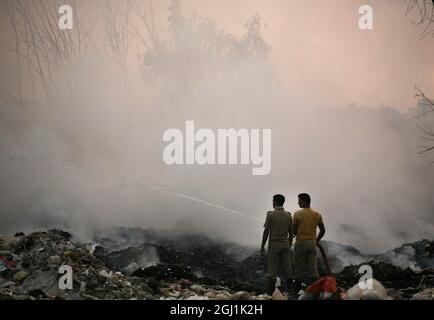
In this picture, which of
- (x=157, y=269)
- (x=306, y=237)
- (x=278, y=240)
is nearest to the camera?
(x=306, y=237)

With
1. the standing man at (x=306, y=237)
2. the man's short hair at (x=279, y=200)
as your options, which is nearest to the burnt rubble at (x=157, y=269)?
the standing man at (x=306, y=237)

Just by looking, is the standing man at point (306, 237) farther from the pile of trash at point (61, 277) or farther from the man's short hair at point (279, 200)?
the pile of trash at point (61, 277)

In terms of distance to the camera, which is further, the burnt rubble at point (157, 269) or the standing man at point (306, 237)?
the burnt rubble at point (157, 269)

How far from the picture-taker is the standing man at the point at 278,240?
671 cm

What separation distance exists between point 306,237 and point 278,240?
0.43m

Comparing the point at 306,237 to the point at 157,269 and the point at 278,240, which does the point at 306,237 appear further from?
the point at 157,269

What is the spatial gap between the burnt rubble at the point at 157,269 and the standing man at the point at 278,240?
714mm

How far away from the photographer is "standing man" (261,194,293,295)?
6707mm

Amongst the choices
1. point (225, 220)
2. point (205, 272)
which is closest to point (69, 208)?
point (225, 220)

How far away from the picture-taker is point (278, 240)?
22.1ft

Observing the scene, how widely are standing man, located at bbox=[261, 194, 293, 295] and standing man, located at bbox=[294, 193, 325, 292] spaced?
0.18 metres

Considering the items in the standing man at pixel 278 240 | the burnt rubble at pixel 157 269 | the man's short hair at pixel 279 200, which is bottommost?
the burnt rubble at pixel 157 269

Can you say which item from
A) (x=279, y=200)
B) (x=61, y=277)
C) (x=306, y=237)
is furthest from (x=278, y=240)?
(x=61, y=277)
